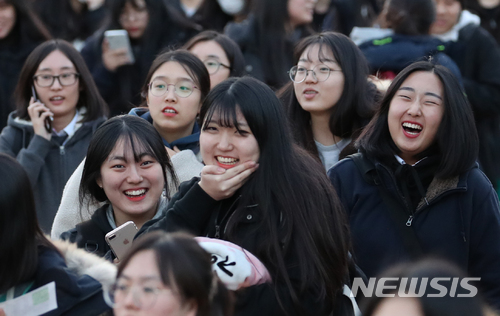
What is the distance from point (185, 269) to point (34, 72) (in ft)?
11.6

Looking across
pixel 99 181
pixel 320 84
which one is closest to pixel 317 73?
pixel 320 84

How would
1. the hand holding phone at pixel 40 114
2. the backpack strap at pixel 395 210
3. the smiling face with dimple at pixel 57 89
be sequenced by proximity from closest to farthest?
the backpack strap at pixel 395 210, the hand holding phone at pixel 40 114, the smiling face with dimple at pixel 57 89

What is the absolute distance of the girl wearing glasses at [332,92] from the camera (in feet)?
15.5

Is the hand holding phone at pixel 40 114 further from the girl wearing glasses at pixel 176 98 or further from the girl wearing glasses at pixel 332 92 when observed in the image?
the girl wearing glasses at pixel 332 92

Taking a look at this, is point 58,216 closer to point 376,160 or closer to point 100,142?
point 100,142

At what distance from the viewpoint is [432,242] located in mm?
3727

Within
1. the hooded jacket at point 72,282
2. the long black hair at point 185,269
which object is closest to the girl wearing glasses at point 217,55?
the hooded jacket at point 72,282

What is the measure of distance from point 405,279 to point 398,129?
1.95 meters

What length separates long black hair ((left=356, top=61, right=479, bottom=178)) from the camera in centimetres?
378

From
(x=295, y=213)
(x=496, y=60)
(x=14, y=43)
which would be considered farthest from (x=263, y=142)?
(x=14, y=43)

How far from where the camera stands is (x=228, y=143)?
329cm

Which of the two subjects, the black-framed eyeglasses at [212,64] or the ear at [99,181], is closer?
the ear at [99,181]

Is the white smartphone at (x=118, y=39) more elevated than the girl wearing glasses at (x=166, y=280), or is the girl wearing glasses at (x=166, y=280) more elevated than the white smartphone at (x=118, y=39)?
the white smartphone at (x=118, y=39)

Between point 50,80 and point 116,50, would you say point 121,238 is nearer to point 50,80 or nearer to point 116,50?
point 50,80
